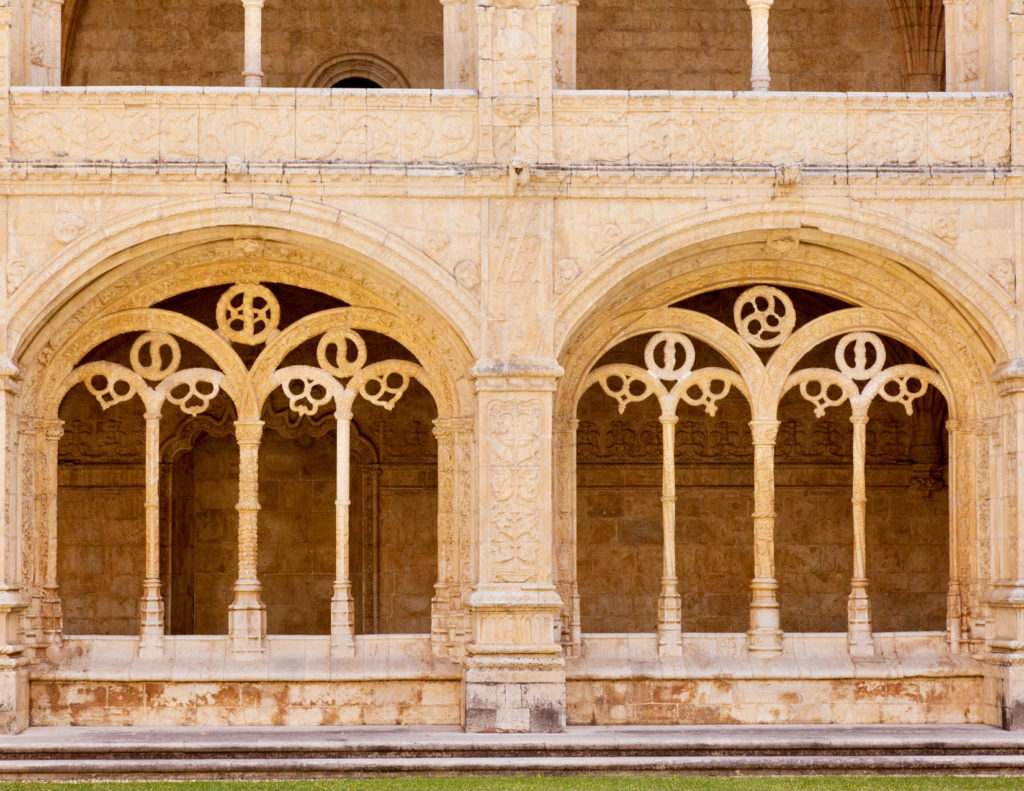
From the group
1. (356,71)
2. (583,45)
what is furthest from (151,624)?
(583,45)

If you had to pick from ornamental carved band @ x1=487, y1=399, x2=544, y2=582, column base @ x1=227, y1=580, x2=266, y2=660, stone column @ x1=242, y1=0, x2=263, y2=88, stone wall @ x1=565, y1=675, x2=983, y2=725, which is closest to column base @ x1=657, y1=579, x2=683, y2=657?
stone wall @ x1=565, y1=675, x2=983, y2=725

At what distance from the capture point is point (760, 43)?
1435cm

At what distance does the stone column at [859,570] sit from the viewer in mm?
14547

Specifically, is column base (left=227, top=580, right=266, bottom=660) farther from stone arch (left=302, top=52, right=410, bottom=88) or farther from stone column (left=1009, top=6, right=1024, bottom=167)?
stone column (left=1009, top=6, right=1024, bottom=167)

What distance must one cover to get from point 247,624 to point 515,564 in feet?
7.20

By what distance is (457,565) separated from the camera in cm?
1455

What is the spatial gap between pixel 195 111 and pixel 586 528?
20.6ft

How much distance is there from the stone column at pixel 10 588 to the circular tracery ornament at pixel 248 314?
1707 millimetres

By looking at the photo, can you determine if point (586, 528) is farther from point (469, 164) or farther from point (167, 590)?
point (469, 164)

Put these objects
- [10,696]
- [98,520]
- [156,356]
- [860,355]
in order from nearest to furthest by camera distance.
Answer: [10,696], [156,356], [860,355], [98,520]

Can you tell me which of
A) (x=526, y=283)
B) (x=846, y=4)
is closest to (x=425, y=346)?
(x=526, y=283)

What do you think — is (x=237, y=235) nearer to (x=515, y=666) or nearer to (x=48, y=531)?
(x=48, y=531)

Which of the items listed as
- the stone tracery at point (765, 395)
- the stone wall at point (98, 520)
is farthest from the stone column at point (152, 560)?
the stone wall at point (98, 520)

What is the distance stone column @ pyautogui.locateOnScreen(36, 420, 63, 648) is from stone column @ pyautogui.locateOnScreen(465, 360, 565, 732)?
3.22 meters
